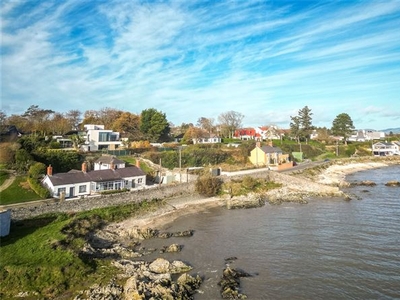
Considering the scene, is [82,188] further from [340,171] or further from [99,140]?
[340,171]

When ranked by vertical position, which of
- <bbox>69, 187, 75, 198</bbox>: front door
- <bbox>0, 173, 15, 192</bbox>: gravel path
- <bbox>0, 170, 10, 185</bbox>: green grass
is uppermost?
<bbox>0, 170, 10, 185</bbox>: green grass

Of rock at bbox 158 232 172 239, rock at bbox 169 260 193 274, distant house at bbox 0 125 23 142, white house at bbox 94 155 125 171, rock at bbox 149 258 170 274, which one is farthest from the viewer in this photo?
distant house at bbox 0 125 23 142

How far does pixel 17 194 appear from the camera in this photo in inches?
1304

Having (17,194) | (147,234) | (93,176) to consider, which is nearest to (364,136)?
(93,176)

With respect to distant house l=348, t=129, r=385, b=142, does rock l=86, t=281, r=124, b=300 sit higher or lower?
lower

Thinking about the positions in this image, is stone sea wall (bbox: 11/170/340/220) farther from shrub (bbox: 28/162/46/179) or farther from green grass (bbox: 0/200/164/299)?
shrub (bbox: 28/162/46/179)

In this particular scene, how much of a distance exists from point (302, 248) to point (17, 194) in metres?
29.6

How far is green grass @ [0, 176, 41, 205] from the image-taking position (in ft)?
105

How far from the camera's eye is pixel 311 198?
1695 inches

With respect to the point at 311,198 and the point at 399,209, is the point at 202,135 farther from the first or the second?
the point at 399,209

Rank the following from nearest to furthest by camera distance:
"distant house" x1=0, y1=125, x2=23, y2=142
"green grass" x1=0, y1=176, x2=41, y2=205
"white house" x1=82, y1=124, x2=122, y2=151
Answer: "green grass" x1=0, y1=176, x2=41, y2=205
"distant house" x1=0, y1=125, x2=23, y2=142
"white house" x1=82, y1=124, x2=122, y2=151

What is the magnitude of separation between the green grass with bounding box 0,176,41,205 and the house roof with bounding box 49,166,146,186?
A: 2637 mm

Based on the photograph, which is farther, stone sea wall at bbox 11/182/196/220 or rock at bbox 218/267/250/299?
stone sea wall at bbox 11/182/196/220

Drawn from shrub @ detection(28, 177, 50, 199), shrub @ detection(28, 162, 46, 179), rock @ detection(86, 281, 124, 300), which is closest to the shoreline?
shrub @ detection(28, 177, 50, 199)
